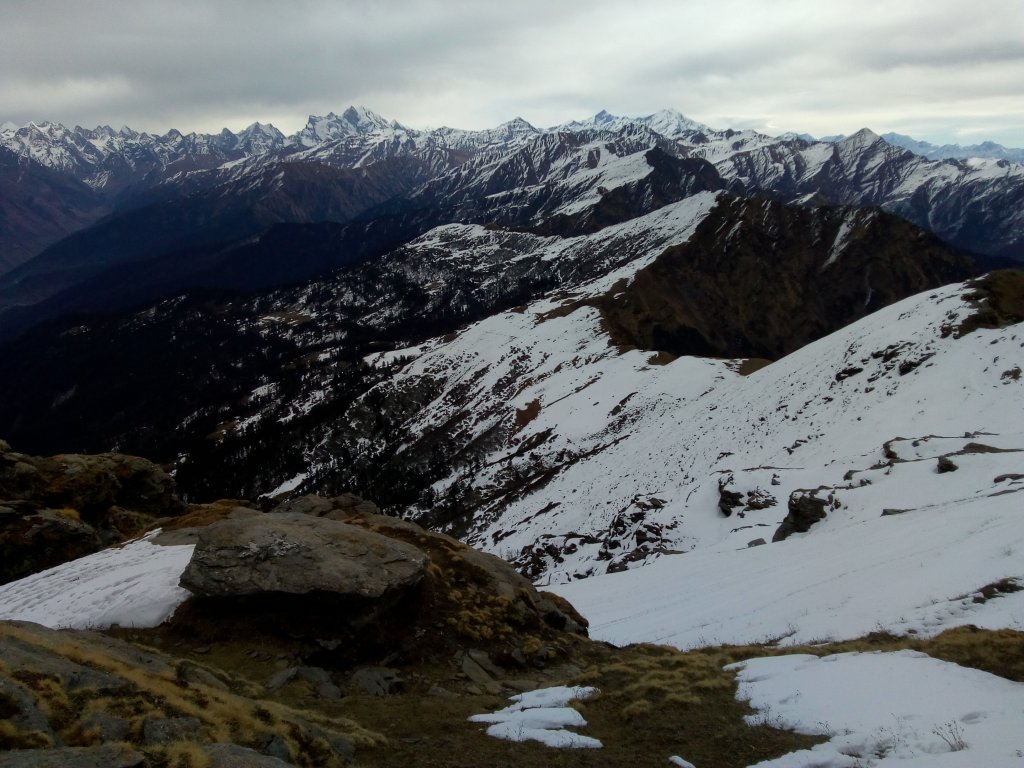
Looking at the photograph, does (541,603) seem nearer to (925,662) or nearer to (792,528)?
(925,662)

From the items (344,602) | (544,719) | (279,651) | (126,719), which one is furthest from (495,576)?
(126,719)

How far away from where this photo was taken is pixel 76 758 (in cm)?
688

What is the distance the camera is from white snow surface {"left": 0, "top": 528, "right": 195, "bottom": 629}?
17594mm


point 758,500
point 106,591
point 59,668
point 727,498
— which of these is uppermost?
point 59,668

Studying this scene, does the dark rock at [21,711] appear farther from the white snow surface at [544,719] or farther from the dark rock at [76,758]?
the white snow surface at [544,719]

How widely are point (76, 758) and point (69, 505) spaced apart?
113ft

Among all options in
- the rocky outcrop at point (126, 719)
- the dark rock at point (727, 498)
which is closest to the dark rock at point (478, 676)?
the rocky outcrop at point (126, 719)

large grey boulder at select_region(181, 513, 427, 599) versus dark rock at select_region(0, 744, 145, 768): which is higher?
dark rock at select_region(0, 744, 145, 768)

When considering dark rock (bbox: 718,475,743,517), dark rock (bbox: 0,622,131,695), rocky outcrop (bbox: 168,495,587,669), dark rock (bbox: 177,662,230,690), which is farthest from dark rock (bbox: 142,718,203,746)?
dark rock (bbox: 718,475,743,517)

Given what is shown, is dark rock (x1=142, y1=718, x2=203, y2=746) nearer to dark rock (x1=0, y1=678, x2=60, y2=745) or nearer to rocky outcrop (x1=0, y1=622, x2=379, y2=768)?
rocky outcrop (x1=0, y1=622, x2=379, y2=768)

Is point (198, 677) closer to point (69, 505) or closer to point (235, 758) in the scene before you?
point (235, 758)

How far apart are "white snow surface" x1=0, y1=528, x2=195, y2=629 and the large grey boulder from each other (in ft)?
6.57

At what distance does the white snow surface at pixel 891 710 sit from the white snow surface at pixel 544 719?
349 centimetres

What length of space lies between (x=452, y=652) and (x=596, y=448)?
6157 centimetres
